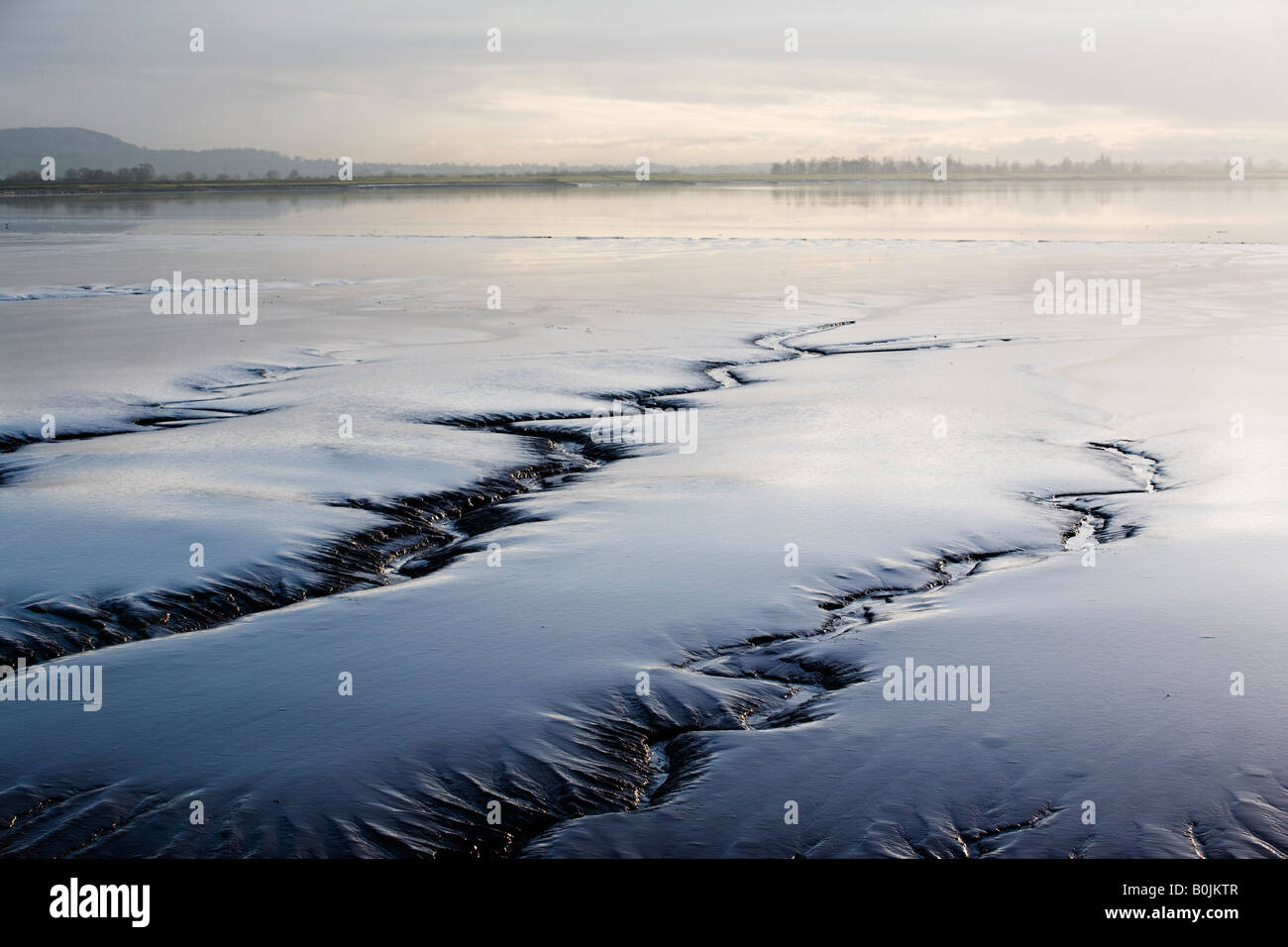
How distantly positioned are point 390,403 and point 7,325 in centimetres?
874

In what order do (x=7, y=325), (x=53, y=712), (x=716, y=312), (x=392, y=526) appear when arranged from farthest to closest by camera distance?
(x=716, y=312) → (x=7, y=325) → (x=392, y=526) → (x=53, y=712)

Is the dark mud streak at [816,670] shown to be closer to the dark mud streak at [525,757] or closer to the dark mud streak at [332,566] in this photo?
the dark mud streak at [525,757]

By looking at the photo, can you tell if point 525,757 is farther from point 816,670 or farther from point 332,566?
point 332,566

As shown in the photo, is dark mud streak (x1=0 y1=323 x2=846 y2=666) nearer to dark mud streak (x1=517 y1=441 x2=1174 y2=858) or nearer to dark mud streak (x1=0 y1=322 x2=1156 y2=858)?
dark mud streak (x1=0 y1=322 x2=1156 y2=858)

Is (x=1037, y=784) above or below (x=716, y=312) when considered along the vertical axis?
below

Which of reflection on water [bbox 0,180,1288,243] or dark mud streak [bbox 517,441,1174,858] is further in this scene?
reflection on water [bbox 0,180,1288,243]

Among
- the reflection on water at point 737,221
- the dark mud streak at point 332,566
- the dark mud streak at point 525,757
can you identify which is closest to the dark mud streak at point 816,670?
the dark mud streak at point 525,757

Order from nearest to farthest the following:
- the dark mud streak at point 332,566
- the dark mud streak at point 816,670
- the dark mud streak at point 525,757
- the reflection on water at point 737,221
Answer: the dark mud streak at point 525,757, the dark mud streak at point 816,670, the dark mud streak at point 332,566, the reflection on water at point 737,221

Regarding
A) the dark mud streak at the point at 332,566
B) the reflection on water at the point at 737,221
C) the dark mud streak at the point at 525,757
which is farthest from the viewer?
the reflection on water at the point at 737,221

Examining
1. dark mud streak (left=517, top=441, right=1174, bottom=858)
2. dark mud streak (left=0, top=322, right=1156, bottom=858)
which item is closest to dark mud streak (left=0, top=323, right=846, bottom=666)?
dark mud streak (left=0, top=322, right=1156, bottom=858)

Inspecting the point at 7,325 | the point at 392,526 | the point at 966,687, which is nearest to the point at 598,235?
the point at 7,325

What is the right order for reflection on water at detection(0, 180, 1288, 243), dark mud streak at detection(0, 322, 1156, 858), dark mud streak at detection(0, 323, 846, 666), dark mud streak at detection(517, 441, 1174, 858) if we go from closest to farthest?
dark mud streak at detection(0, 322, 1156, 858), dark mud streak at detection(517, 441, 1174, 858), dark mud streak at detection(0, 323, 846, 666), reflection on water at detection(0, 180, 1288, 243)
